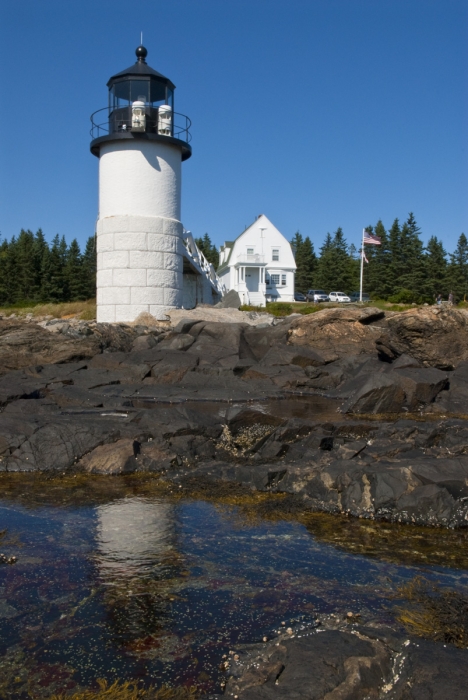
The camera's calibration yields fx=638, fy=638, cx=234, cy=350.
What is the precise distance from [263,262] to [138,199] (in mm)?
29070

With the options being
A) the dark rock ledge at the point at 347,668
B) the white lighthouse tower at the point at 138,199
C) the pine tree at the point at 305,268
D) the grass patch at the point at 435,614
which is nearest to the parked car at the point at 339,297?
the pine tree at the point at 305,268

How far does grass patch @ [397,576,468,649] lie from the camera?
4879 mm

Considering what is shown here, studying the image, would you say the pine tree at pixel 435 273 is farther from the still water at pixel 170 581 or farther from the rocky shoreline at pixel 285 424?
the still water at pixel 170 581

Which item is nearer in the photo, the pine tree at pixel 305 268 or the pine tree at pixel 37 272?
the pine tree at pixel 37 272

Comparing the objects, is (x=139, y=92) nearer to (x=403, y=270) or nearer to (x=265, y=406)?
(x=265, y=406)

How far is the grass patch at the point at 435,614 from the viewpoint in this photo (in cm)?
488

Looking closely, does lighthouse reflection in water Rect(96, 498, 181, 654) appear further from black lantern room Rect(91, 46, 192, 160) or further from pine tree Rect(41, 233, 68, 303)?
pine tree Rect(41, 233, 68, 303)

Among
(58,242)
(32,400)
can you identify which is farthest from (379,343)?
(58,242)

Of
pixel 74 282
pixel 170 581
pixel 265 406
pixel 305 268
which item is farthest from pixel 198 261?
pixel 305 268

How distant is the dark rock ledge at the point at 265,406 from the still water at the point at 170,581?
0.98 m

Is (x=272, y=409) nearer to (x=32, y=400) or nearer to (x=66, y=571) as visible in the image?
(x=32, y=400)

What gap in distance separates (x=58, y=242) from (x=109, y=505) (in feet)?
280

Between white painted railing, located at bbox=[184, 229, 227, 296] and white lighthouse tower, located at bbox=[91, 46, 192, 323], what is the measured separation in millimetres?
3259

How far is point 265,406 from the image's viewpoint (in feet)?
53.2
